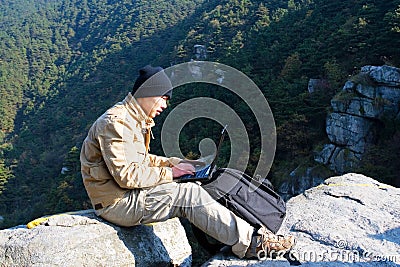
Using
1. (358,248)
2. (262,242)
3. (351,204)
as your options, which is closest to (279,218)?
(262,242)

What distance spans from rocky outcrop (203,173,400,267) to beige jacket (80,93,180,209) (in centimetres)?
92

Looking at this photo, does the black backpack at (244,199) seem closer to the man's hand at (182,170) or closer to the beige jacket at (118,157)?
the man's hand at (182,170)

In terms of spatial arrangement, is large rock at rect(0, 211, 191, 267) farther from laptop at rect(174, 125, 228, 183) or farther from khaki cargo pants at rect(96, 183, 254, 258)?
laptop at rect(174, 125, 228, 183)

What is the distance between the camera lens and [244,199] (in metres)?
3.10

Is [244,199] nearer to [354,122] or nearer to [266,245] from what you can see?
[266,245]

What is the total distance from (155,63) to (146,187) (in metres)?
51.6

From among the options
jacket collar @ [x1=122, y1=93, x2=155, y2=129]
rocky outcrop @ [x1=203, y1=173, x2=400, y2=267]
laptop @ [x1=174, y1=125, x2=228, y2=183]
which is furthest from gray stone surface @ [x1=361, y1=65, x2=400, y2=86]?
jacket collar @ [x1=122, y1=93, x2=155, y2=129]

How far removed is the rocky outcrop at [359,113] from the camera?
18.1 metres

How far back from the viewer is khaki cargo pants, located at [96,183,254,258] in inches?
113

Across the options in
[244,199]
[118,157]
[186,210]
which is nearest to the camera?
[118,157]

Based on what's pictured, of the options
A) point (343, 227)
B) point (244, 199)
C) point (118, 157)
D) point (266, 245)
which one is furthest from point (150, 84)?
point (343, 227)

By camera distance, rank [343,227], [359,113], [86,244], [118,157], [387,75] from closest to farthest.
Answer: [118,157] < [86,244] < [343,227] < [387,75] < [359,113]

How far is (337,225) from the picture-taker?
377cm

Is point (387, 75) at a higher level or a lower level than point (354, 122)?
higher
